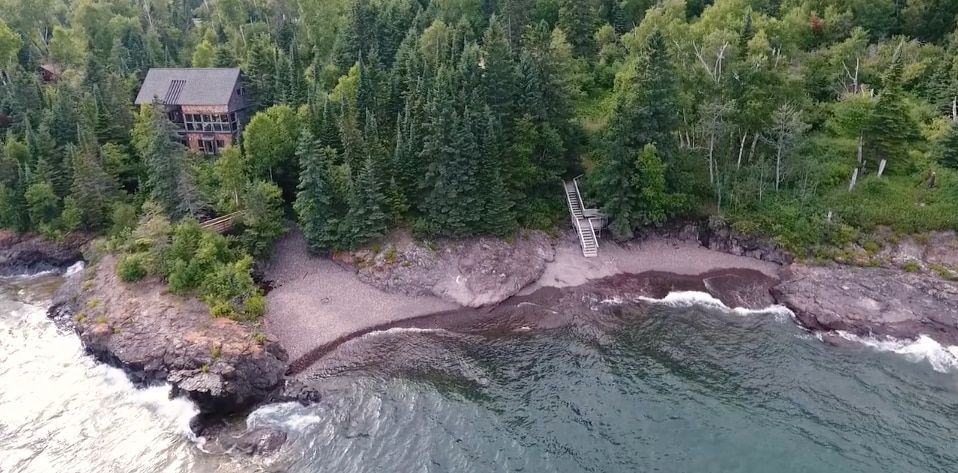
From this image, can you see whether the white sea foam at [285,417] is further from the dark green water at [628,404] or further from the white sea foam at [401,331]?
the white sea foam at [401,331]

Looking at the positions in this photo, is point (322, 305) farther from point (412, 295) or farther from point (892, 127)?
point (892, 127)

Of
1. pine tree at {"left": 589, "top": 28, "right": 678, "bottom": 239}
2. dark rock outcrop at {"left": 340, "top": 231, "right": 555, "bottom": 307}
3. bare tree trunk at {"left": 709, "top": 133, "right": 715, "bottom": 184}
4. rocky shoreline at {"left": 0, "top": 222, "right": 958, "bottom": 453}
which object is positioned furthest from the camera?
bare tree trunk at {"left": 709, "top": 133, "right": 715, "bottom": 184}

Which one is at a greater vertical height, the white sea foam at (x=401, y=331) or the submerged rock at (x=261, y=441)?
the white sea foam at (x=401, y=331)

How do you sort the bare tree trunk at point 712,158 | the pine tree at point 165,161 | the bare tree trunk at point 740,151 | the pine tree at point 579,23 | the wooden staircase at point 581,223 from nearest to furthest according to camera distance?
1. the pine tree at point 165,161
2. the wooden staircase at point 581,223
3. the bare tree trunk at point 712,158
4. the bare tree trunk at point 740,151
5. the pine tree at point 579,23

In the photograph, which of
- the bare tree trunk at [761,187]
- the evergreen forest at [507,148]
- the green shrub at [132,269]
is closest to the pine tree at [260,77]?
the evergreen forest at [507,148]

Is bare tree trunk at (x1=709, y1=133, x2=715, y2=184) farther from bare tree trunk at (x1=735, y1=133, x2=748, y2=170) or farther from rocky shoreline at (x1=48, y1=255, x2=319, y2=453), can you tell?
rocky shoreline at (x1=48, y1=255, x2=319, y2=453)

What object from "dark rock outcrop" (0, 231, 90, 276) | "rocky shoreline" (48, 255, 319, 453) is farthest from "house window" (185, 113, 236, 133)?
"rocky shoreline" (48, 255, 319, 453)

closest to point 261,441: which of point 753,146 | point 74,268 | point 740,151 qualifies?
point 74,268
